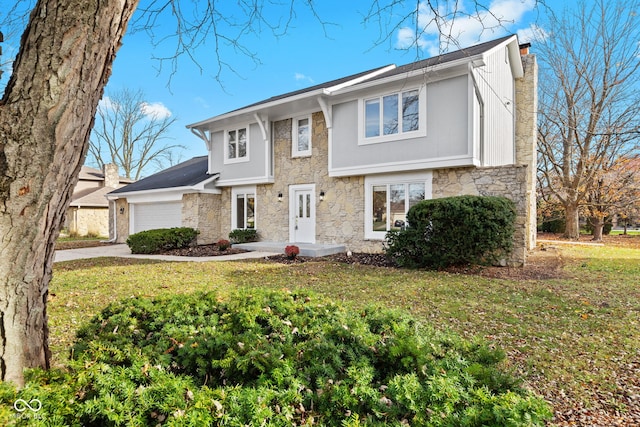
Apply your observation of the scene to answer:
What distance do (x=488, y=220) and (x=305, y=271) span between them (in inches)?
161

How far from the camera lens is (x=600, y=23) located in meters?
15.5

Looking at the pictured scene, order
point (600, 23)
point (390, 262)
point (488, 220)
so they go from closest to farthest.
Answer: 1. point (488, 220)
2. point (390, 262)
3. point (600, 23)

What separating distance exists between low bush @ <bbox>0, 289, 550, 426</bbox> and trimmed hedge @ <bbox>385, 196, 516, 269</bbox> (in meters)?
5.60

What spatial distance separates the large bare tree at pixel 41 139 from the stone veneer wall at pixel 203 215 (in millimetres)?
12396

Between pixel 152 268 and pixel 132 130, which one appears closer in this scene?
pixel 152 268

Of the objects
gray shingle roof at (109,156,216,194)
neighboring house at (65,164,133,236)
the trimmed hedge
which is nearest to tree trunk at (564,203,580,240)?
the trimmed hedge

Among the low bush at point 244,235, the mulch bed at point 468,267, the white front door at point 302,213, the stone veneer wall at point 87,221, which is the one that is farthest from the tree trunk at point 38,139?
the stone veneer wall at point 87,221

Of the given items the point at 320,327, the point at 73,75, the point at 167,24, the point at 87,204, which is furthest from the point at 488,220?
the point at 87,204

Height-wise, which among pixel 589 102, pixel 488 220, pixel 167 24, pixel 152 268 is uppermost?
pixel 589 102

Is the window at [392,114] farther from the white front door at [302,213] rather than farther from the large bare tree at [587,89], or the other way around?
the large bare tree at [587,89]

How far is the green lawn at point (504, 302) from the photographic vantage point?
9.82 feet

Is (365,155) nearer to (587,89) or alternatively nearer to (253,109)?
(253,109)

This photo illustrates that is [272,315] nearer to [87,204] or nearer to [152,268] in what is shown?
[152,268]

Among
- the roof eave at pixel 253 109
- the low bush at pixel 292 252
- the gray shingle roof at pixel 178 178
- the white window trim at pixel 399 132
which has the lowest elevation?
the low bush at pixel 292 252
